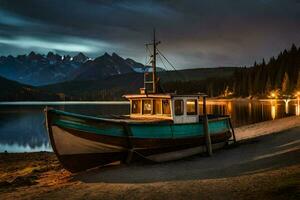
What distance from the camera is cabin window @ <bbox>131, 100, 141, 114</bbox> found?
76.0ft

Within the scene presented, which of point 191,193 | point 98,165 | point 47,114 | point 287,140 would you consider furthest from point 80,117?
point 287,140

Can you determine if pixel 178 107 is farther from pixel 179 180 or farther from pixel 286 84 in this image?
pixel 286 84

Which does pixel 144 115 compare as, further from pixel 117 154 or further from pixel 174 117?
pixel 117 154

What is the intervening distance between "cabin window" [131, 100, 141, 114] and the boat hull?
318cm

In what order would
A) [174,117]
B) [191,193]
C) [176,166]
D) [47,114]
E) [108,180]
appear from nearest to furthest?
[191,193]
[108,180]
[47,114]
[176,166]
[174,117]

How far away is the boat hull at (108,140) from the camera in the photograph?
1719cm

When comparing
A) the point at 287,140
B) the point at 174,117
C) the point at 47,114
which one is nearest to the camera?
the point at 47,114

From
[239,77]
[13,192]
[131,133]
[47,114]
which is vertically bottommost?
[13,192]

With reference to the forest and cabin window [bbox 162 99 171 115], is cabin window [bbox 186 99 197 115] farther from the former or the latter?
the forest

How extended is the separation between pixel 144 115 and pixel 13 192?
1012 centimetres

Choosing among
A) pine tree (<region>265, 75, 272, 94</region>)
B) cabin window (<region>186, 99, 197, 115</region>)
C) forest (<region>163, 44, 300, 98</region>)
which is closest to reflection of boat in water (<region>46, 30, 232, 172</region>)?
cabin window (<region>186, 99, 197, 115</region>)

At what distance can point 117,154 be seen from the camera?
19000mm

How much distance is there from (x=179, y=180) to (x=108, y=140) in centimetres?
534

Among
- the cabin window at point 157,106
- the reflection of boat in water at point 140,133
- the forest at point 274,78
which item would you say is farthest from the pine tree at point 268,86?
the cabin window at point 157,106
